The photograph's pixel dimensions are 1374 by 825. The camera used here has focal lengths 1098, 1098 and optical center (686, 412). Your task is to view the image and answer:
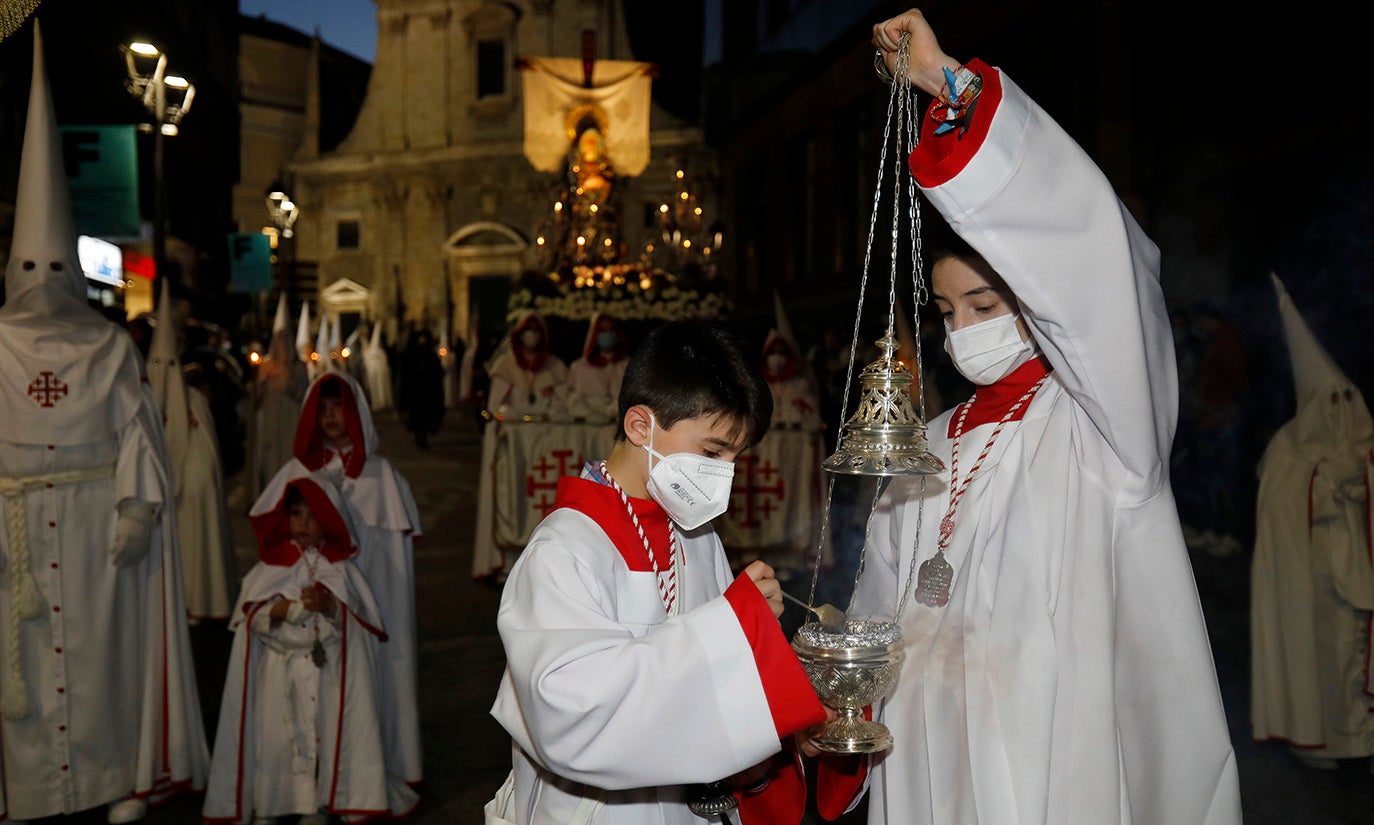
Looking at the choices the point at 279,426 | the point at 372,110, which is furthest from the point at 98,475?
the point at 372,110

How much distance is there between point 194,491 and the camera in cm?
734

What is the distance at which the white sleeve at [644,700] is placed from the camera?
155 cm

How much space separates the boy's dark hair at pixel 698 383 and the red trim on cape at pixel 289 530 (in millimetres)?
2527

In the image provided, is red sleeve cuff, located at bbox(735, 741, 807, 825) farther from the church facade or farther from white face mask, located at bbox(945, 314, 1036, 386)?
the church facade

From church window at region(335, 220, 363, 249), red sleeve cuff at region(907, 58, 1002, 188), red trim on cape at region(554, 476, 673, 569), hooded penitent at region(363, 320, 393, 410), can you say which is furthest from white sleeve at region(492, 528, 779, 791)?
church window at region(335, 220, 363, 249)

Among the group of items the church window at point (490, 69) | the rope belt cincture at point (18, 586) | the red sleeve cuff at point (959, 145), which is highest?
the church window at point (490, 69)

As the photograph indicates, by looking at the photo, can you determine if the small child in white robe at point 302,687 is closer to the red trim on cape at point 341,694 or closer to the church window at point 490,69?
the red trim on cape at point 341,694

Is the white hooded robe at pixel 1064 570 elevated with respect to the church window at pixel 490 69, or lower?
lower

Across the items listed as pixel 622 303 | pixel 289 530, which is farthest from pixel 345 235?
pixel 289 530

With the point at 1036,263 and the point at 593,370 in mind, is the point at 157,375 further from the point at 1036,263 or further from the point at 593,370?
the point at 1036,263

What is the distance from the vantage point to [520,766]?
2.04 m

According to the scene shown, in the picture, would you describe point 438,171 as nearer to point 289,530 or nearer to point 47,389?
point 47,389

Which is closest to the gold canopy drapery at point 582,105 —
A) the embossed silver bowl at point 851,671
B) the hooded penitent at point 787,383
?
the hooded penitent at point 787,383

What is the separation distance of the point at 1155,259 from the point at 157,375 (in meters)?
7.10
